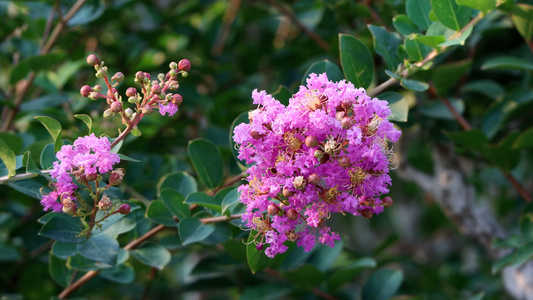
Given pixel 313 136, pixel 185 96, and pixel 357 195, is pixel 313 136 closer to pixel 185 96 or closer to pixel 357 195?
pixel 357 195

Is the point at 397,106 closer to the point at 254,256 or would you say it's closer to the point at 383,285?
the point at 254,256

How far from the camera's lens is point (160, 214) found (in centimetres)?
134

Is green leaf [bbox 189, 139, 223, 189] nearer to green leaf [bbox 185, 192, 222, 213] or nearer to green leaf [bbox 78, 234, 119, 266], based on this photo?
green leaf [bbox 185, 192, 222, 213]

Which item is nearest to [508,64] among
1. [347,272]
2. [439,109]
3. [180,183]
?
[439,109]

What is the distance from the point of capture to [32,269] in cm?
181

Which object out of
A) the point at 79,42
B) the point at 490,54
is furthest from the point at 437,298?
the point at 79,42

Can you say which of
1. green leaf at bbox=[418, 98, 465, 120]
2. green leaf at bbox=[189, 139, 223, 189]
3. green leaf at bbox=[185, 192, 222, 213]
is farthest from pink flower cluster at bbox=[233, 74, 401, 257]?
green leaf at bbox=[418, 98, 465, 120]

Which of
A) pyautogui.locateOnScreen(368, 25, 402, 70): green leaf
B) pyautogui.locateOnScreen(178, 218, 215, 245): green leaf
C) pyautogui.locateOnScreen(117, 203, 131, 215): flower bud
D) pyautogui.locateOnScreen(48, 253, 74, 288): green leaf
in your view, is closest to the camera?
pyautogui.locateOnScreen(117, 203, 131, 215): flower bud

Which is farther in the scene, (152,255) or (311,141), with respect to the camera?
(152,255)

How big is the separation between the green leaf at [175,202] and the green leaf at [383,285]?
0.71 metres

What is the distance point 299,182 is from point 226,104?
1365 millimetres

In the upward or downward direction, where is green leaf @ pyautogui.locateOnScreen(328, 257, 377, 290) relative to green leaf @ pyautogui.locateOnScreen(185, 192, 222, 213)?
downward

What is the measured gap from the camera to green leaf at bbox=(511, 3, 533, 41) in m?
1.52

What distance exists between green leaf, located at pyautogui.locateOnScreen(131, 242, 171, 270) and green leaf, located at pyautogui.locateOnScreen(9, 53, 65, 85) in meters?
0.74
